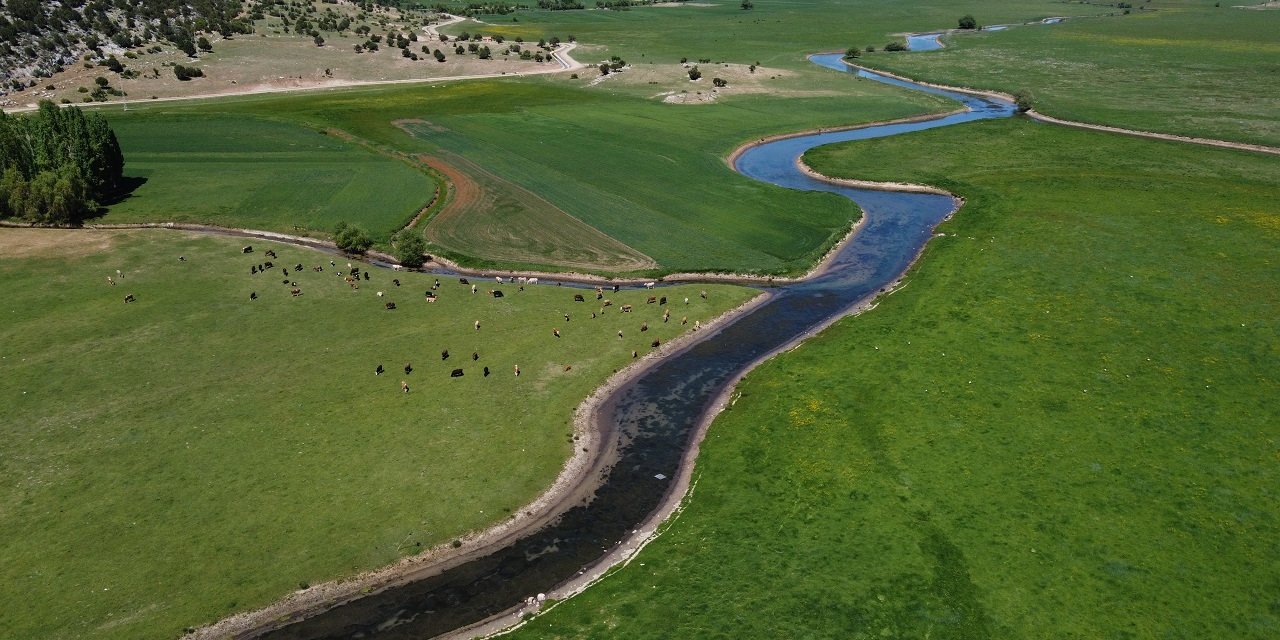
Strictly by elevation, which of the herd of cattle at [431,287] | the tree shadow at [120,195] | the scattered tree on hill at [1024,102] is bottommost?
the herd of cattle at [431,287]

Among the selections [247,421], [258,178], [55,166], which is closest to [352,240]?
[258,178]

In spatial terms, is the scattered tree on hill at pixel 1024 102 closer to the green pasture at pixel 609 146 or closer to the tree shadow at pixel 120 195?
the green pasture at pixel 609 146

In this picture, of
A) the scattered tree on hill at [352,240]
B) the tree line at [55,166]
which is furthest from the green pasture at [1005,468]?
the tree line at [55,166]

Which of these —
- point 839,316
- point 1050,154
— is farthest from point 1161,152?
point 839,316

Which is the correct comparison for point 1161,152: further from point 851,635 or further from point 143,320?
point 143,320

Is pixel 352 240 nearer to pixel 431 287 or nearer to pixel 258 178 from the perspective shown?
pixel 431 287

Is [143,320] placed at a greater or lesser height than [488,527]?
greater
